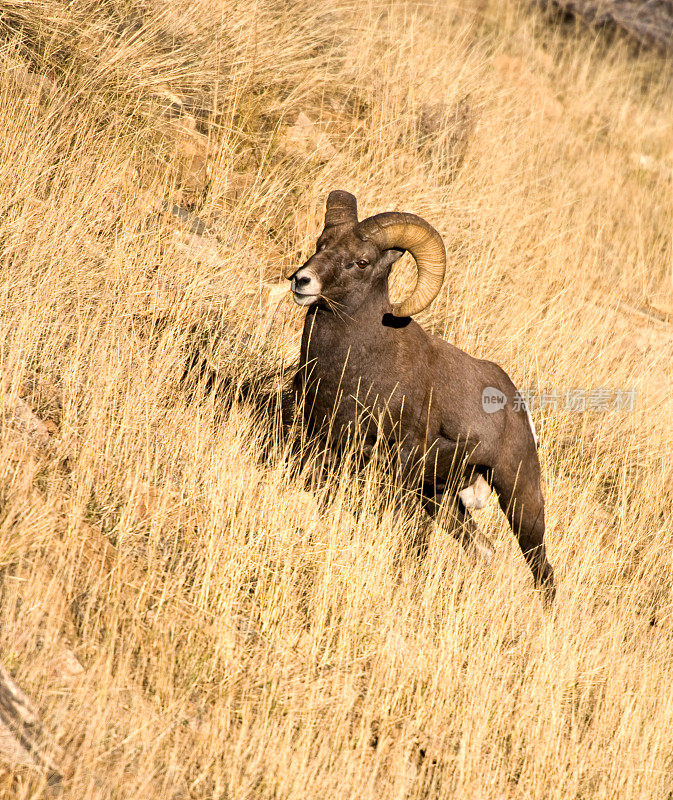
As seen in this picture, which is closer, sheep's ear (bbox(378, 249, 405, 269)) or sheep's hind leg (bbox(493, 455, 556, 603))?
sheep's ear (bbox(378, 249, 405, 269))

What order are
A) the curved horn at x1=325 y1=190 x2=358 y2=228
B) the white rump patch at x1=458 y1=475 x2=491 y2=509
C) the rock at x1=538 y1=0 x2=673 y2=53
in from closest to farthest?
the curved horn at x1=325 y1=190 x2=358 y2=228 → the white rump patch at x1=458 y1=475 x2=491 y2=509 → the rock at x1=538 y1=0 x2=673 y2=53

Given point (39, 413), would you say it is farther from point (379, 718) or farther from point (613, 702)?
point (613, 702)

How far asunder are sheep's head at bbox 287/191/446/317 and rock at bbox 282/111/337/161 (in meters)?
3.43

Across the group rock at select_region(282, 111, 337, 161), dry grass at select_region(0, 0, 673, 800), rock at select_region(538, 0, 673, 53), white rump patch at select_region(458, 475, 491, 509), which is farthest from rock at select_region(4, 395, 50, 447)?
rock at select_region(538, 0, 673, 53)

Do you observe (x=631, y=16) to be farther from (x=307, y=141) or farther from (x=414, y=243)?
(x=414, y=243)

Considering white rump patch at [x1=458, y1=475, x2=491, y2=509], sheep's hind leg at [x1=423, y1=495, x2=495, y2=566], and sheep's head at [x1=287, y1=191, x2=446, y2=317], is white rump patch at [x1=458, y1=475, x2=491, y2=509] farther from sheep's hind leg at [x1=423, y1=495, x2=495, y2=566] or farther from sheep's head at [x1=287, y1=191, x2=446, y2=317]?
sheep's head at [x1=287, y1=191, x2=446, y2=317]

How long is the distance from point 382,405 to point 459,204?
16.1 feet

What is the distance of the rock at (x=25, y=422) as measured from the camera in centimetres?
481

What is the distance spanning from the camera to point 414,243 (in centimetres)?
596

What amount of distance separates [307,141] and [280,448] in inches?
167

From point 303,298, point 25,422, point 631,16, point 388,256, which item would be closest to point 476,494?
point 388,256

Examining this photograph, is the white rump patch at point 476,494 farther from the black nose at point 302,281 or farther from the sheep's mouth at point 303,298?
the black nose at point 302,281

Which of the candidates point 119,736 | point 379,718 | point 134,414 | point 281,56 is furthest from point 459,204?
point 119,736

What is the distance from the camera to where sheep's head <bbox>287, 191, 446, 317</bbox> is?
5.84m
